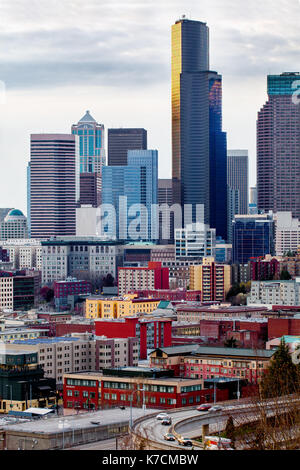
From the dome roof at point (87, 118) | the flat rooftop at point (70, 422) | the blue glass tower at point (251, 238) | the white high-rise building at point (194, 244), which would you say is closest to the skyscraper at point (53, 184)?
the blue glass tower at point (251, 238)

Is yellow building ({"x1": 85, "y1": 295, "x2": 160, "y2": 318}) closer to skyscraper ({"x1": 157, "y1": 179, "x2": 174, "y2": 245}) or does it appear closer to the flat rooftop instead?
the flat rooftop

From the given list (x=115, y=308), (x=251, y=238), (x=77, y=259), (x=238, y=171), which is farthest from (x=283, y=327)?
(x=238, y=171)

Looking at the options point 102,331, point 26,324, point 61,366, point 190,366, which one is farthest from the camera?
point 26,324

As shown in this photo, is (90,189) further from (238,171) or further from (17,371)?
(17,371)

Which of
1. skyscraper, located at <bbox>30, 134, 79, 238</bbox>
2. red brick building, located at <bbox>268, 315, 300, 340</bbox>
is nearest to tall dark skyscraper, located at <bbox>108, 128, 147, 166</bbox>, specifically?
skyscraper, located at <bbox>30, 134, 79, 238</bbox>
